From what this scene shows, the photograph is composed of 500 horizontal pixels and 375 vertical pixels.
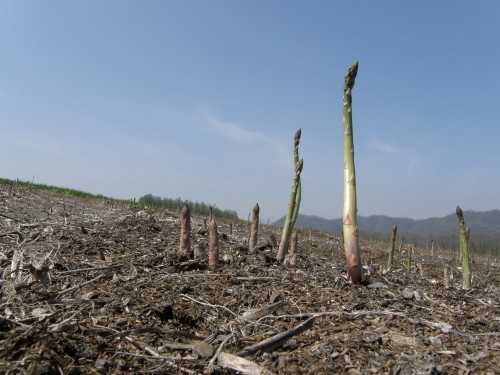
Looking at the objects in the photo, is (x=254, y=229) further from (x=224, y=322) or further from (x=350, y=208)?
(x=224, y=322)

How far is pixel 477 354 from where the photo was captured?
252 cm

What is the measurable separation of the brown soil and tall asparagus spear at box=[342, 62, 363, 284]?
203 millimetres

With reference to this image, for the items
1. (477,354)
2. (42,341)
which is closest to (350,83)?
(477,354)

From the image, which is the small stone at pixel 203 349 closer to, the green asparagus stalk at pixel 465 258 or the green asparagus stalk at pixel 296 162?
the green asparagus stalk at pixel 296 162

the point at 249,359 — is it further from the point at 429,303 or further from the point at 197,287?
the point at 429,303

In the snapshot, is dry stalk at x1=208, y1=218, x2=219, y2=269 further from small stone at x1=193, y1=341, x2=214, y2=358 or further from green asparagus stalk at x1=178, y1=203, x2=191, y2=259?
small stone at x1=193, y1=341, x2=214, y2=358

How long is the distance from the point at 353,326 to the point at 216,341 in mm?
990

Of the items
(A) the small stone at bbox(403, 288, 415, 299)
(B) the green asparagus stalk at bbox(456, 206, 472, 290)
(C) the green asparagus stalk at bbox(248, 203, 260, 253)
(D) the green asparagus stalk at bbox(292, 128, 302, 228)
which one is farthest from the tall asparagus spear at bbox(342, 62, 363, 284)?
(B) the green asparagus stalk at bbox(456, 206, 472, 290)

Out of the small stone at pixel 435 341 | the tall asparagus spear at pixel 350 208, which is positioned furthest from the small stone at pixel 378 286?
the small stone at pixel 435 341

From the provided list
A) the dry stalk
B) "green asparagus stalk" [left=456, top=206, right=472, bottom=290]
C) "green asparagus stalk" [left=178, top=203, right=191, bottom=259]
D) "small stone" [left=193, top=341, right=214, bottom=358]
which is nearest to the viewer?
"small stone" [left=193, top=341, right=214, bottom=358]

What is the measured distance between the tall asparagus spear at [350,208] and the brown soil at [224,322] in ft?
0.67

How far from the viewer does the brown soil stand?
2.34 meters

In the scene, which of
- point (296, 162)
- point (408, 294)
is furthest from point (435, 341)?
point (296, 162)

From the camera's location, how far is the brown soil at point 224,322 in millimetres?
2340
